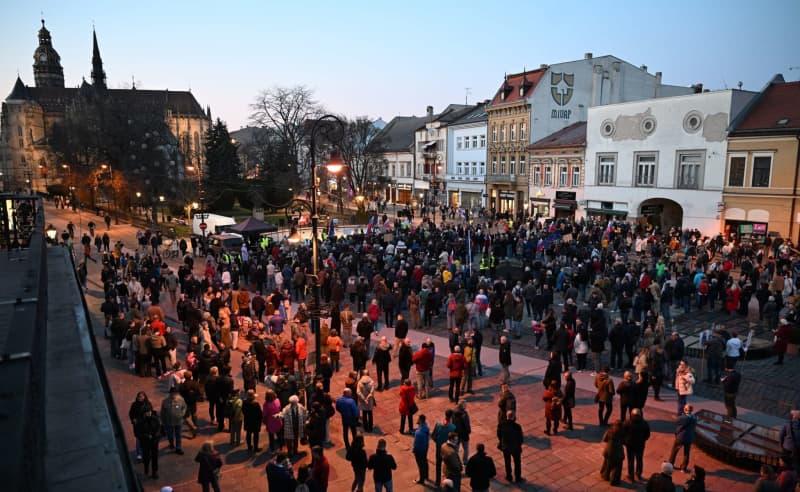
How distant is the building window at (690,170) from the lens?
32156mm

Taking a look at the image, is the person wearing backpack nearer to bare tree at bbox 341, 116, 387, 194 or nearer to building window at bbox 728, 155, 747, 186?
building window at bbox 728, 155, 747, 186

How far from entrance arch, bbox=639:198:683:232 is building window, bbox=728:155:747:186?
18.6 feet

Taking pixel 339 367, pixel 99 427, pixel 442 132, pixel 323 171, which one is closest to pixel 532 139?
pixel 442 132

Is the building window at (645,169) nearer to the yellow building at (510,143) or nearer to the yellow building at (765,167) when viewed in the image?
the yellow building at (765,167)

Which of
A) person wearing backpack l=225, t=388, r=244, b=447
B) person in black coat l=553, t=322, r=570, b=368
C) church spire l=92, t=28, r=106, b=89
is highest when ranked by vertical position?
church spire l=92, t=28, r=106, b=89

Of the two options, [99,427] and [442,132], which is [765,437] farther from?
[442,132]

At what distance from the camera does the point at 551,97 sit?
152 feet

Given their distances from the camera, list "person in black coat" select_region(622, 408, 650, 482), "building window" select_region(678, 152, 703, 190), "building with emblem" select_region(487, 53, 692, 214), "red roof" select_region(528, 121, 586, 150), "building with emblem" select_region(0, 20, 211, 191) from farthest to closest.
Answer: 1. "building with emblem" select_region(0, 20, 211, 191)
2. "building with emblem" select_region(487, 53, 692, 214)
3. "red roof" select_region(528, 121, 586, 150)
4. "building window" select_region(678, 152, 703, 190)
5. "person in black coat" select_region(622, 408, 650, 482)

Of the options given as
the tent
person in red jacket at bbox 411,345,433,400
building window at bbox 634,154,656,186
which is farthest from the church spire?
person in red jacket at bbox 411,345,433,400

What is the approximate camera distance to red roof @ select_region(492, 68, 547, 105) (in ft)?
153

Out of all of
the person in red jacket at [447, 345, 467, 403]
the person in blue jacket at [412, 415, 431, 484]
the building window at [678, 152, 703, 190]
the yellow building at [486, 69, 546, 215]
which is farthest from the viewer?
the yellow building at [486, 69, 546, 215]

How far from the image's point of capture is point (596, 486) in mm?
8422

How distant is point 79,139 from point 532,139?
48.7m

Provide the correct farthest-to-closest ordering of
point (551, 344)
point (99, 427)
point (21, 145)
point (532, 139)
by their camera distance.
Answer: point (21, 145) → point (532, 139) → point (551, 344) → point (99, 427)
